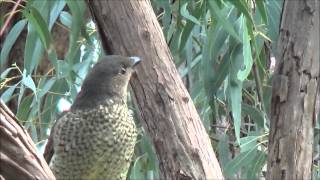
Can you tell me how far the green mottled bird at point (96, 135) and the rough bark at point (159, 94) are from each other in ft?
0.21

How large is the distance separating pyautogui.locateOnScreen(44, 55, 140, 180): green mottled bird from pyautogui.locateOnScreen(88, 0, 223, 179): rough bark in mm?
64

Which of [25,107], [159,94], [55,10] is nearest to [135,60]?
[159,94]

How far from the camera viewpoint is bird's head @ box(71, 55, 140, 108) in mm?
2620

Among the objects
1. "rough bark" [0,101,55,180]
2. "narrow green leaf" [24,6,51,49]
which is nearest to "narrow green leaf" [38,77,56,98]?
"narrow green leaf" [24,6,51,49]

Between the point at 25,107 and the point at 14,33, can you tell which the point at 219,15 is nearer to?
the point at 14,33

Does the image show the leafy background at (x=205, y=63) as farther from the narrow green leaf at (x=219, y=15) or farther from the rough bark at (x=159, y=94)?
the rough bark at (x=159, y=94)

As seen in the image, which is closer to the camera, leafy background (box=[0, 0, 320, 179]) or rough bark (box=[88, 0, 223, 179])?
rough bark (box=[88, 0, 223, 179])

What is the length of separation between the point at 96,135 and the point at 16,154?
0.74 metres

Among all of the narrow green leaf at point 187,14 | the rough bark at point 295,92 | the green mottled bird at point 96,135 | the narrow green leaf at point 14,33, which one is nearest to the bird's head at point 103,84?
the green mottled bird at point 96,135

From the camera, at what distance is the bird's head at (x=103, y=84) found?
2620mm

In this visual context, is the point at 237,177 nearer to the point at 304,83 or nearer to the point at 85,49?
the point at 85,49

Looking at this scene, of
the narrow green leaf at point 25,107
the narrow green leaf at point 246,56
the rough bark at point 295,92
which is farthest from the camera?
the narrow green leaf at point 25,107

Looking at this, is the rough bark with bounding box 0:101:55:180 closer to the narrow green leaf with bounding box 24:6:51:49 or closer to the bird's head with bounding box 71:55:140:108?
the narrow green leaf with bounding box 24:6:51:49

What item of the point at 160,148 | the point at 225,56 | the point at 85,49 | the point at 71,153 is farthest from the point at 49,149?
the point at 85,49
